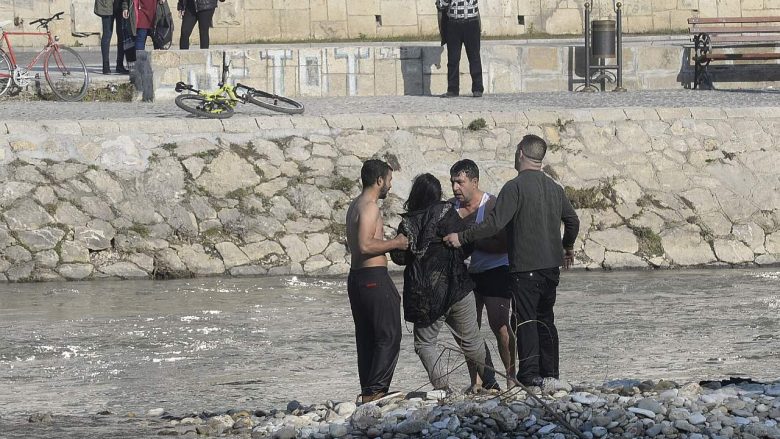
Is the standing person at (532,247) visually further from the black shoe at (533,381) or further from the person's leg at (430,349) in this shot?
the person's leg at (430,349)

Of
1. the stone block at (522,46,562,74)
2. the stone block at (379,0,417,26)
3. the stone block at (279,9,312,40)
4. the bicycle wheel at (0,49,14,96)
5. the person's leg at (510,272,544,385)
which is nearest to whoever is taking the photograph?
the person's leg at (510,272,544,385)

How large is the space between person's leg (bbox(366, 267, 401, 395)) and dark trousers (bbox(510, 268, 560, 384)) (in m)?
0.74

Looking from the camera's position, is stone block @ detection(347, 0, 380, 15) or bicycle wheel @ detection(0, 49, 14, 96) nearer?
bicycle wheel @ detection(0, 49, 14, 96)

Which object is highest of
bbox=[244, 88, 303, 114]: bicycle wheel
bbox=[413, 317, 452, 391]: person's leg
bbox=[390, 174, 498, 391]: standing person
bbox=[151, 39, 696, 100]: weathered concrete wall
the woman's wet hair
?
bbox=[151, 39, 696, 100]: weathered concrete wall

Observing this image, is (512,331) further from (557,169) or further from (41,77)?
(41,77)

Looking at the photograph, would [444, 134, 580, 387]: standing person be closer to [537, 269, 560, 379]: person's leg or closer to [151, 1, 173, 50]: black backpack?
[537, 269, 560, 379]: person's leg

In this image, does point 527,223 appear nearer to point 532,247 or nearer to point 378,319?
point 532,247

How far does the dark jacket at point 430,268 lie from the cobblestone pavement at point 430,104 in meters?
8.21

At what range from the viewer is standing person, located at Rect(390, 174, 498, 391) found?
8625 mm

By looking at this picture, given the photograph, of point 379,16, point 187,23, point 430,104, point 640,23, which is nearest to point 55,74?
point 187,23

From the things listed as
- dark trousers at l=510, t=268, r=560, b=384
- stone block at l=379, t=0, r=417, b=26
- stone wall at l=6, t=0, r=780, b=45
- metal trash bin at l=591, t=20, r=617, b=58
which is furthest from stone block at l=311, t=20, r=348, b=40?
dark trousers at l=510, t=268, r=560, b=384

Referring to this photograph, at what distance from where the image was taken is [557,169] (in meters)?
15.9

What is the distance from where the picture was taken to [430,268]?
866 centimetres

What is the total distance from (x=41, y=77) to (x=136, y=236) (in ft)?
16.3
